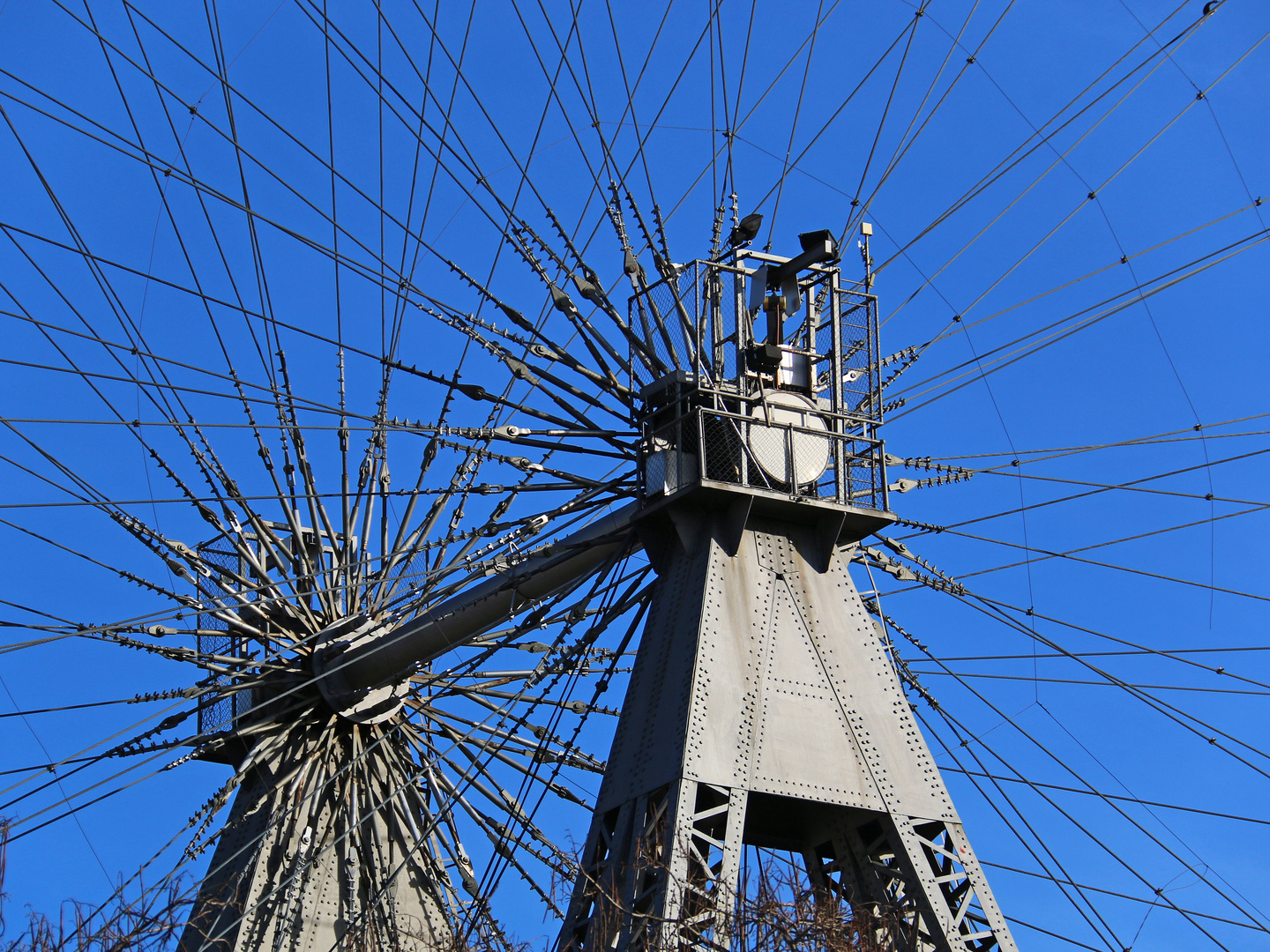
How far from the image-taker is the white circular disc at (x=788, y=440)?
1858 cm

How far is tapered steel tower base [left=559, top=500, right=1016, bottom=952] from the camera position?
1614 centimetres

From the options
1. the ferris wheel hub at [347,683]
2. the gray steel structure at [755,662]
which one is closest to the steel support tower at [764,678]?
the gray steel structure at [755,662]

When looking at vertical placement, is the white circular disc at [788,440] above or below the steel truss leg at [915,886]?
above

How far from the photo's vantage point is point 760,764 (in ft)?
55.2

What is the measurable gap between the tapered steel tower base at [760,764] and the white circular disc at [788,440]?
432 millimetres

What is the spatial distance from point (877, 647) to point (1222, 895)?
13.7 ft

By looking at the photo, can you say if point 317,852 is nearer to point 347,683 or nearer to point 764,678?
point 347,683

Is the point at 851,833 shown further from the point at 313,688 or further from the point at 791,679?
the point at 313,688

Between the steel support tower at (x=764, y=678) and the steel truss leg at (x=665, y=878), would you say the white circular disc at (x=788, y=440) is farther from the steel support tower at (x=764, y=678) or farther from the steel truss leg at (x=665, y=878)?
the steel truss leg at (x=665, y=878)

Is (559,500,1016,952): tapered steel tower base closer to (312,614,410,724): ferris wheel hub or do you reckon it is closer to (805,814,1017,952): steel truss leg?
(805,814,1017,952): steel truss leg

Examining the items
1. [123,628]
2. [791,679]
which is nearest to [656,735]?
[791,679]

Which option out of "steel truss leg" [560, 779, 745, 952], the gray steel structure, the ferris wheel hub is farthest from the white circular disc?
the ferris wheel hub

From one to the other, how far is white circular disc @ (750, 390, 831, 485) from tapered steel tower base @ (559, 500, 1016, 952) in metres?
0.43

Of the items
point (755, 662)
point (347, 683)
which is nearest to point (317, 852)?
point (347, 683)
